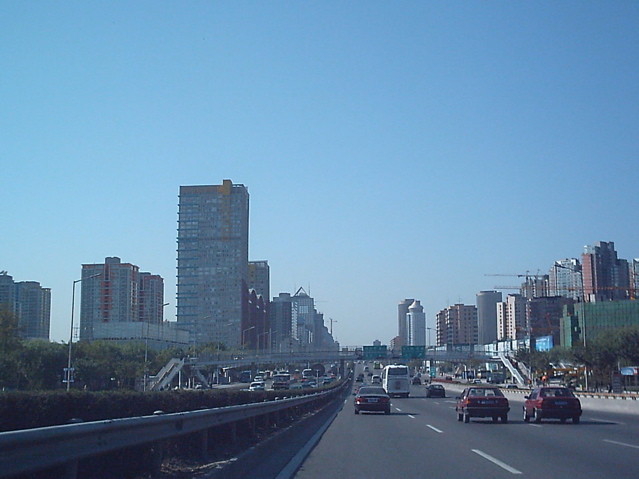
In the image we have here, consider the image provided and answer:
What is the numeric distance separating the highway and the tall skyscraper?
15601cm

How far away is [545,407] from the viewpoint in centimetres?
2780

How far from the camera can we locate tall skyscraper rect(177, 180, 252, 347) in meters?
180

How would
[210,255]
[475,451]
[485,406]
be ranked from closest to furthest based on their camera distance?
[475,451] < [485,406] < [210,255]

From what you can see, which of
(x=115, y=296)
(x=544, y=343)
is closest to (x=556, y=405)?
(x=544, y=343)

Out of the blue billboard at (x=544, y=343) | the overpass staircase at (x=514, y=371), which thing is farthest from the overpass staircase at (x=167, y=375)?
the blue billboard at (x=544, y=343)

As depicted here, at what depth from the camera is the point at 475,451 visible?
17031 mm

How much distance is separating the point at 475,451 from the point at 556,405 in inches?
476

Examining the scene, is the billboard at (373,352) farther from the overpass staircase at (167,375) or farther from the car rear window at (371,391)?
the car rear window at (371,391)

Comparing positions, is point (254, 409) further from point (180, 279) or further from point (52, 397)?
point (180, 279)

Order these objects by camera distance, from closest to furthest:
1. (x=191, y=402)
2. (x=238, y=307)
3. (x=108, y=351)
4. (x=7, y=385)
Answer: (x=191, y=402) < (x=7, y=385) < (x=108, y=351) < (x=238, y=307)

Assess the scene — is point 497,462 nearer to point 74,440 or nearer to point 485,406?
point 74,440

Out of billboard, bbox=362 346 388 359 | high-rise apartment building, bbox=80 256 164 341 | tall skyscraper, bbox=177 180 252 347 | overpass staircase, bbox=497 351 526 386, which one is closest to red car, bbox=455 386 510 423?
overpass staircase, bbox=497 351 526 386

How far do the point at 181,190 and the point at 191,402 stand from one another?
174 meters

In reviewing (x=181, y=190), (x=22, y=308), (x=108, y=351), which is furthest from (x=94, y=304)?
(x=108, y=351)
